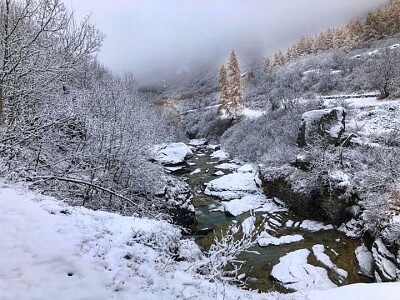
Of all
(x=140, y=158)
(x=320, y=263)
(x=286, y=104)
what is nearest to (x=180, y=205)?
(x=140, y=158)

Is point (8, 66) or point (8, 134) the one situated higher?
point (8, 66)

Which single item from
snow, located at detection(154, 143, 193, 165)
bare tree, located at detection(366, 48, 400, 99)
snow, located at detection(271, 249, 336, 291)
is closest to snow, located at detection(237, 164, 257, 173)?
snow, located at detection(154, 143, 193, 165)

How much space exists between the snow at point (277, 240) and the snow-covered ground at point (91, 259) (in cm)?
731

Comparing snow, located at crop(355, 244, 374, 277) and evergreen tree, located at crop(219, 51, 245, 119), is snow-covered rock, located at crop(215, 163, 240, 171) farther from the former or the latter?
evergreen tree, located at crop(219, 51, 245, 119)

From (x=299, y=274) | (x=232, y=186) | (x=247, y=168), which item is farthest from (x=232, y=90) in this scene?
(x=299, y=274)

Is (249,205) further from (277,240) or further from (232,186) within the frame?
(277,240)

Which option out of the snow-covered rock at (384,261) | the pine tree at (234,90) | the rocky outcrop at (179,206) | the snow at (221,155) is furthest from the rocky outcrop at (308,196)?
the pine tree at (234,90)

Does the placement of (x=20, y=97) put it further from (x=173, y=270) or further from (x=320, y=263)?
(x=320, y=263)

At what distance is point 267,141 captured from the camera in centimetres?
3216

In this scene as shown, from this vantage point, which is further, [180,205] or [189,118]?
[189,118]

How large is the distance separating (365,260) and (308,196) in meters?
6.00

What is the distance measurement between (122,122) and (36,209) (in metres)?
8.79

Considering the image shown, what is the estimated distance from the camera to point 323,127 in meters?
22.2

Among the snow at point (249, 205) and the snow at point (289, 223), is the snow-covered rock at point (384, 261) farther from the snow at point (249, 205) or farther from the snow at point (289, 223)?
the snow at point (249, 205)
